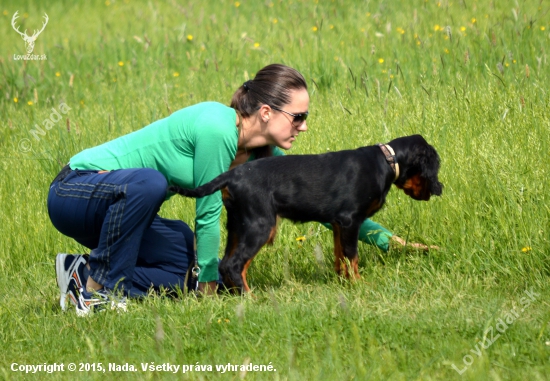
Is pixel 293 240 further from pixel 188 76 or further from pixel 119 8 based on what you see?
pixel 119 8

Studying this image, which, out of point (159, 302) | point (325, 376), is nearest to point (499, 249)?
point (325, 376)

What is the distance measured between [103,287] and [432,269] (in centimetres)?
192

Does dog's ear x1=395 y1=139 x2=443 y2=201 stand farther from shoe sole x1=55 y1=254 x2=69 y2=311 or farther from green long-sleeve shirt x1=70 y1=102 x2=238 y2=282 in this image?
shoe sole x1=55 y1=254 x2=69 y2=311

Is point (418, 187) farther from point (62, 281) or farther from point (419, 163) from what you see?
point (62, 281)

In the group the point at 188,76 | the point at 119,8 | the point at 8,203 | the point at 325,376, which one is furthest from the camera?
the point at 119,8

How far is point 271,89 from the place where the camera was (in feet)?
12.3

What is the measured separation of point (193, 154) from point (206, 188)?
0.30m

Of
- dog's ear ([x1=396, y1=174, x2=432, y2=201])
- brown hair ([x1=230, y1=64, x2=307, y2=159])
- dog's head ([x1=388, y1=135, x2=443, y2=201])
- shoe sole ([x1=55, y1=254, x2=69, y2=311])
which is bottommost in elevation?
shoe sole ([x1=55, y1=254, x2=69, y2=311])

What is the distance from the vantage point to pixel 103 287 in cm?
381

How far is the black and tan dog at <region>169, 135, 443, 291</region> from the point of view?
3713 millimetres

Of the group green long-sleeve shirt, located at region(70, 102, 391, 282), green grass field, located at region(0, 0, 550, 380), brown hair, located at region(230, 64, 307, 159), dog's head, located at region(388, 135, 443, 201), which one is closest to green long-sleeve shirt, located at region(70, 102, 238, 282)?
green long-sleeve shirt, located at region(70, 102, 391, 282)

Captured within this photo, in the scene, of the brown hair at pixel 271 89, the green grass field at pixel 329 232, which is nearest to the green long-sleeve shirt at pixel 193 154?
the brown hair at pixel 271 89

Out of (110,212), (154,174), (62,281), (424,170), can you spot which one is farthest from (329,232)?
(62,281)

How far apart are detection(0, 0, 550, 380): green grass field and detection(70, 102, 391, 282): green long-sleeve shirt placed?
0.42 metres
